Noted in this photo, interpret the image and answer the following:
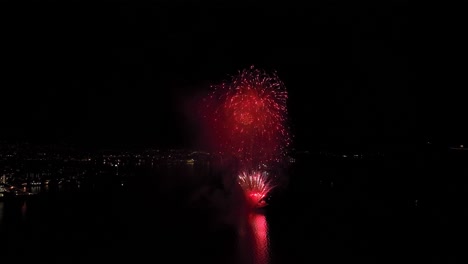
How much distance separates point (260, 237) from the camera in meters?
18.7

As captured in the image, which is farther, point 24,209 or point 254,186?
point 24,209

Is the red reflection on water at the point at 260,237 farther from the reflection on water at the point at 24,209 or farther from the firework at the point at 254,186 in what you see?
the reflection on water at the point at 24,209

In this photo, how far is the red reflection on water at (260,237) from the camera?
50.1 feet

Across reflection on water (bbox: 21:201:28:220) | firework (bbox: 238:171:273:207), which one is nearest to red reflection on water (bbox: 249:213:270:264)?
firework (bbox: 238:171:273:207)

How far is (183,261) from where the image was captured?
591 inches

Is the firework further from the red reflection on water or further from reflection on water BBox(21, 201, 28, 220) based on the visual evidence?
reflection on water BBox(21, 201, 28, 220)

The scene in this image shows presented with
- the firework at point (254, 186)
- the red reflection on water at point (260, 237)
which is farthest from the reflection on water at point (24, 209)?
the red reflection on water at point (260, 237)

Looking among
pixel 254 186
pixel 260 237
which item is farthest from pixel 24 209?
pixel 260 237

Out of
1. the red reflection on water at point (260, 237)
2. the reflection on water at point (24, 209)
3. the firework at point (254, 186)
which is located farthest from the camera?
the reflection on water at point (24, 209)

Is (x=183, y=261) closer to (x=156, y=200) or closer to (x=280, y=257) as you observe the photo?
(x=280, y=257)

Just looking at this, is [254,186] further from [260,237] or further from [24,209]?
[24,209]

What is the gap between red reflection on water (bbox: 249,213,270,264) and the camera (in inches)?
601

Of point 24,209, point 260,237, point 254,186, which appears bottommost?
point 24,209

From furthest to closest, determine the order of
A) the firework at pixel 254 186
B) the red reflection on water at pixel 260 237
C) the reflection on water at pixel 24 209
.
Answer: the reflection on water at pixel 24 209 → the firework at pixel 254 186 → the red reflection on water at pixel 260 237
